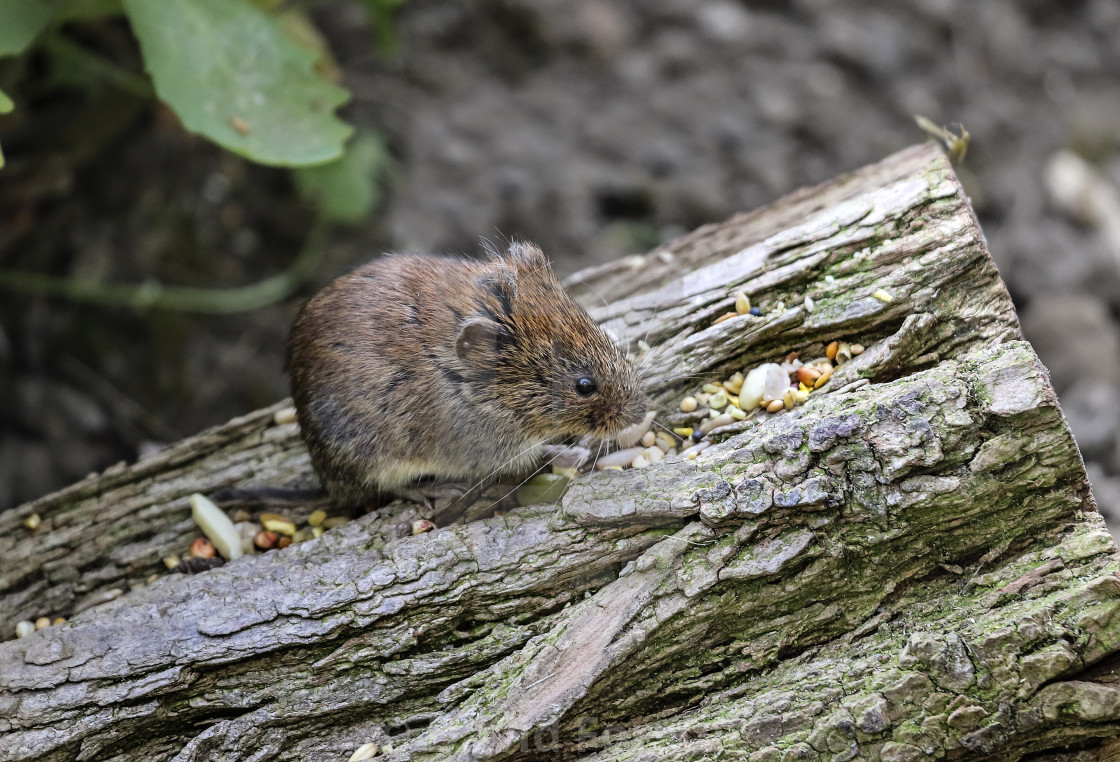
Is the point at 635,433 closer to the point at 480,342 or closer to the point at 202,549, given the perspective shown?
the point at 480,342

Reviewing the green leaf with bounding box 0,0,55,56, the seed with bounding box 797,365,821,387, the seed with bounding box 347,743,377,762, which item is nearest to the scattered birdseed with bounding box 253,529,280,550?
the seed with bounding box 347,743,377,762

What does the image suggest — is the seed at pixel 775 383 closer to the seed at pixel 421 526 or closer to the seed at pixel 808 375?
the seed at pixel 808 375

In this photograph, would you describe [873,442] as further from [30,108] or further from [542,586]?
[30,108]

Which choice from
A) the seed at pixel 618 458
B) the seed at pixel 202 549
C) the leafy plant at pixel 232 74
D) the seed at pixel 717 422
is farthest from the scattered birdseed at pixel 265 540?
the seed at pixel 717 422

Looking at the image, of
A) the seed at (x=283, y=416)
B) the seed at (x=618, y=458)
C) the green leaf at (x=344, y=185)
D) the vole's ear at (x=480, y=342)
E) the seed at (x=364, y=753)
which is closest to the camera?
the seed at (x=364, y=753)

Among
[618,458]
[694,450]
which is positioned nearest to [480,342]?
[618,458]

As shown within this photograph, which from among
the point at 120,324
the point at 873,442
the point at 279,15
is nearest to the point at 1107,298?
the point at 873,442

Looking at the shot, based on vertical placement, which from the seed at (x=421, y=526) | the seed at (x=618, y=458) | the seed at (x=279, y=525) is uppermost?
the seed at (x=618, y=458)
